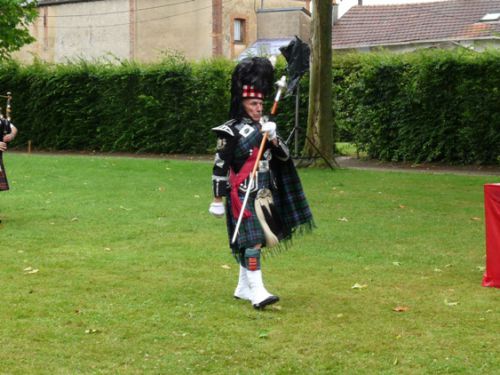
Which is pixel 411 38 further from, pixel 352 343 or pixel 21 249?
pixel 352 343

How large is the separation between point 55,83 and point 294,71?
530 inches

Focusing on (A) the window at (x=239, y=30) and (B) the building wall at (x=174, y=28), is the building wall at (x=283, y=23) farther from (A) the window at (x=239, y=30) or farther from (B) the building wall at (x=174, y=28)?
(B) the building wall at (x=174, y=28)

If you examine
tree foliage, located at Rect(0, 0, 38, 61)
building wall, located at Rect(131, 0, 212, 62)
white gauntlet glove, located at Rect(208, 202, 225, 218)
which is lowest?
white gauntlet glove, located at Rect(208, 202, 225, 218)

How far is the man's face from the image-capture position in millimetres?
7586

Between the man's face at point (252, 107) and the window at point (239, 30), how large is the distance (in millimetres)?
41375

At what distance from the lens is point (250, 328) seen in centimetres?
665

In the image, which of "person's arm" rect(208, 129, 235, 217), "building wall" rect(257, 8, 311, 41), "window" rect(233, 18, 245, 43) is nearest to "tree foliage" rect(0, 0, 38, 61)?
"person's arm" rect(208, 129, 235, 217)

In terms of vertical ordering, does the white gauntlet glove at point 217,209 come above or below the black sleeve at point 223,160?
below

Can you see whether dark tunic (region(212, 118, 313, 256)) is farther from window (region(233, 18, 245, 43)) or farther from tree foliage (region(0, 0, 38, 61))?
window (region(233, 18, 245, 43))

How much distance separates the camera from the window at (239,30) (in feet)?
159

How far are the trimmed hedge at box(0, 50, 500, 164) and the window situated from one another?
2040 cm

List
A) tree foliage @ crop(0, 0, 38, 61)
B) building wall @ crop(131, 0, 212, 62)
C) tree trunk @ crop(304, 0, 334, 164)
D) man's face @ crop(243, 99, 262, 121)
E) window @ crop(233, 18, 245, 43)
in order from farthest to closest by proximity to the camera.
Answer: window @ crop(233, 18, 245, 43) < building wall @ crop(131, 0, 212, 62) < tree foliage @ crop(0, 0, 38, 61) < tree trunk @ crop(304, 0, 334, 164) < man's face @ crop(243, 99, 262, 121)

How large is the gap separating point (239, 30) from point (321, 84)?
28897mm

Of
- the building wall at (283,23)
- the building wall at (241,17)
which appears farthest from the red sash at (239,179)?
the building wall at (283,23)
